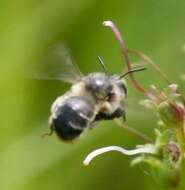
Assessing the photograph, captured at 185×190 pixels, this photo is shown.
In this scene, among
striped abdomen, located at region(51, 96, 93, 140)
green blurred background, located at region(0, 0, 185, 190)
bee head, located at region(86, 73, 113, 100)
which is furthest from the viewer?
green blurred background, located at region(0, 0, 185, 190)

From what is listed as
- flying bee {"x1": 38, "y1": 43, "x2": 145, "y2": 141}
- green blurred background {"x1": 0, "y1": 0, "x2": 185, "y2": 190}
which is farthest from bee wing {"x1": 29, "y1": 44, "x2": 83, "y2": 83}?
green blurred background {"x1": 0, "y1": 0, "x2": 185, "y2": 190}

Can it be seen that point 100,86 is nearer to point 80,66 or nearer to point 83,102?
point 83,102

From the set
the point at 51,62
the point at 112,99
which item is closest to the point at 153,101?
the point at 112,99

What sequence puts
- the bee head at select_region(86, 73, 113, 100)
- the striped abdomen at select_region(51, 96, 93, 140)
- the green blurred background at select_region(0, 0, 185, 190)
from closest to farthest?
the striped abdomen at select_region(51, 96, 93, 140) < the bee head at select_region(86, 73, 113, 100) < the green blurred background at select_region(0, 0, 185, 190)

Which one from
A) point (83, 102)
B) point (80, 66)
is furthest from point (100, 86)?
point (80, 66)

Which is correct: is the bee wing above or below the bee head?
above

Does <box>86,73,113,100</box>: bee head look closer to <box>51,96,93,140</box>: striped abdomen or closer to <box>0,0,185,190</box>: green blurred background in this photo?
<box>51,96,93,140</box>: striped abdomen

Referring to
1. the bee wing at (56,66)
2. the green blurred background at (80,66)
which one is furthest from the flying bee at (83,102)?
the green blurred background at (80,66)
